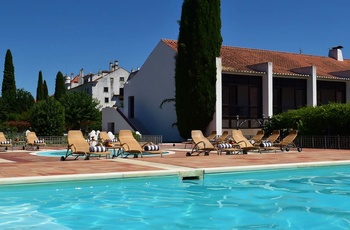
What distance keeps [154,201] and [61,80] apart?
58.1 m

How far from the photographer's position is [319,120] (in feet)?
76.8

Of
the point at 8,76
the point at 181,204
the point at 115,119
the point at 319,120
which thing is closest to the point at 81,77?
the point at 8,76

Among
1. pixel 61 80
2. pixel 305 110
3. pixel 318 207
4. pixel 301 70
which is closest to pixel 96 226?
pixel 318 207

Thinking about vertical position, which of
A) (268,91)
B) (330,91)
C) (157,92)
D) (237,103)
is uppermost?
(330,91)

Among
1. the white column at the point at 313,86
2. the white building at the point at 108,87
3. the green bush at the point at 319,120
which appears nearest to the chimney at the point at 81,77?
the white building at the point at 108,87

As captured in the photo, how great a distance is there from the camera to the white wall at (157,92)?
33312 millimetres

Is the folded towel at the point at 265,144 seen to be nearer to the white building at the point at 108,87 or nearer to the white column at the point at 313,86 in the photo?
the white column at the point at 313,86

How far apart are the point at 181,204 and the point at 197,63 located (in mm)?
21454

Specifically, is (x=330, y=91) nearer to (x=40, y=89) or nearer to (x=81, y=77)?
(x=40, y=89)

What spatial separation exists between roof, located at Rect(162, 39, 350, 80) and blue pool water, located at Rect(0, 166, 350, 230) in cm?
2069

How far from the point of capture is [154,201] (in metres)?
8.69

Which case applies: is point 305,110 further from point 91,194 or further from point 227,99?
point 91,194

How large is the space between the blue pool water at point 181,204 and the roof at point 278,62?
20692mm

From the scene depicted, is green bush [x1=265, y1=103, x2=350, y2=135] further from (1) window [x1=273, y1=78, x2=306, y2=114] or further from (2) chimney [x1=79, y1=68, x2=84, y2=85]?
(2) chimney [x1=79, y1=68, x2=84, y2=85]
